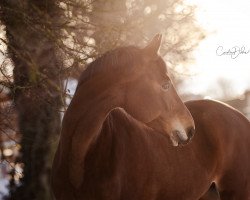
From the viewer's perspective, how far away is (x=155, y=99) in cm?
369

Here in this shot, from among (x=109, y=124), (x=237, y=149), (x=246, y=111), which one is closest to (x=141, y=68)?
(x=109, y=124)

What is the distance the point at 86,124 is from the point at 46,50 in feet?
11.0

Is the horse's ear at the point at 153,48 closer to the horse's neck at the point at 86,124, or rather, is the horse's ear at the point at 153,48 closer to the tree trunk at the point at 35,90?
the horse's neck at the point at 86,124

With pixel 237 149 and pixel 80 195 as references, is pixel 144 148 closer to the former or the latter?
pixel 80 195

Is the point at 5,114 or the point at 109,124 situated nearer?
the point at 109,124

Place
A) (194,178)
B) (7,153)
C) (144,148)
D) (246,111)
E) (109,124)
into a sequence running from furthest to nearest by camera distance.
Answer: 1. (246,111)
2. (7,153)
3. (194,178)
4. (144,148)
5. (109,124)

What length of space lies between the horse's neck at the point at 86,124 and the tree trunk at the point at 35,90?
2.18 meters

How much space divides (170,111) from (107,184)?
77 cm

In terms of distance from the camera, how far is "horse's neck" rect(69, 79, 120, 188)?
11.8ft

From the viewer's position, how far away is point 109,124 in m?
3.80

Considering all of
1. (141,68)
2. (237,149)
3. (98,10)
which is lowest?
(237,149)

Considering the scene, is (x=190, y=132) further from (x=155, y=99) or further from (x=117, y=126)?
(x=117, y=126)

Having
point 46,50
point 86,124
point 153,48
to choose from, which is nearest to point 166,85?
point 153,48

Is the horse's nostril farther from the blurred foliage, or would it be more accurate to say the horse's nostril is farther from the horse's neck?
the blurred foliage
